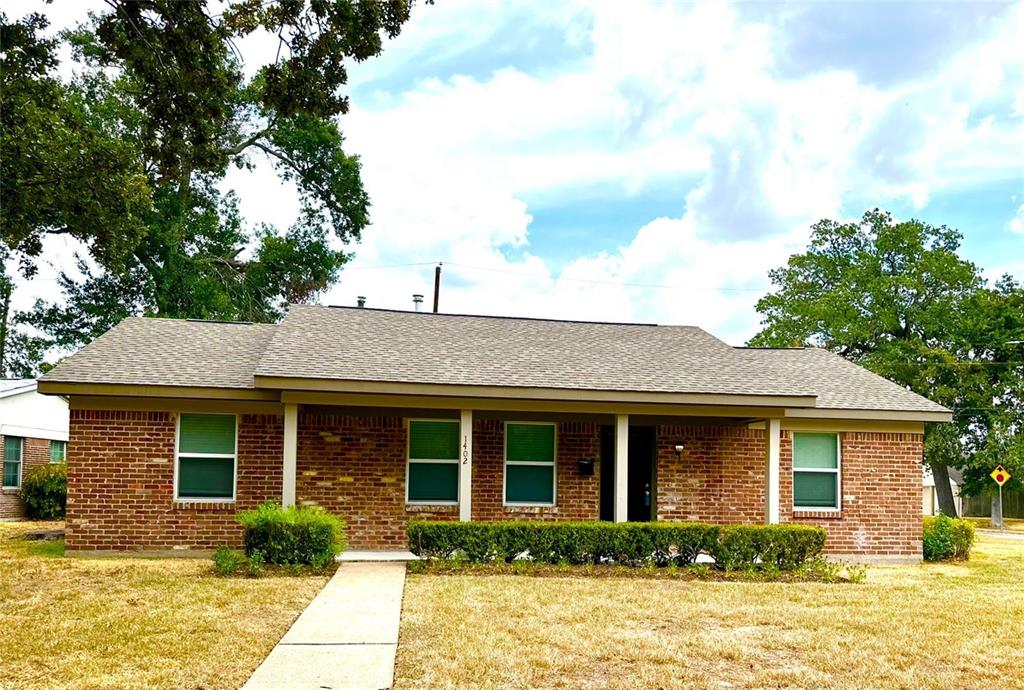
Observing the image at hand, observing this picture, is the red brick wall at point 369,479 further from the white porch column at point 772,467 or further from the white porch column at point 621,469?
the white porch column at point 772,467

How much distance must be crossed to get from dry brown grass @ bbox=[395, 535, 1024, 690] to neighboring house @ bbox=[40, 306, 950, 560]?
126 inches

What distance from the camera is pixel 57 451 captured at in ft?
87.2

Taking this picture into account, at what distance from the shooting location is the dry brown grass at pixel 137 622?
715cm

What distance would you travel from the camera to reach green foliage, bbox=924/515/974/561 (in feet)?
55.9

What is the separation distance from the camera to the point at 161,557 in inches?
583

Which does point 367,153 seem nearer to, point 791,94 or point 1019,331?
point 791,94

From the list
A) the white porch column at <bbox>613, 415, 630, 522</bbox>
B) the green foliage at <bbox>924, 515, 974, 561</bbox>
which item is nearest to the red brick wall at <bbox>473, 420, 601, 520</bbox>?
the white porch column at <bbox>613, 415, 630, 522</bbox>

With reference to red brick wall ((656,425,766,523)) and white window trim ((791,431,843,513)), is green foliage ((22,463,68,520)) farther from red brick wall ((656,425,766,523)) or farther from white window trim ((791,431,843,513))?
white window trim ((791,431,843,513))

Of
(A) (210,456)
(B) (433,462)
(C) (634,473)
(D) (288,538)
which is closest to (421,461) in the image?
(B) (433,462)

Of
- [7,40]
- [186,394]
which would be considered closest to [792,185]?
[186,394]

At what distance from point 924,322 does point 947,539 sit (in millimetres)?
23969

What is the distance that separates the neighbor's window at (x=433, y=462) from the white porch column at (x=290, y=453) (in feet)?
7.76

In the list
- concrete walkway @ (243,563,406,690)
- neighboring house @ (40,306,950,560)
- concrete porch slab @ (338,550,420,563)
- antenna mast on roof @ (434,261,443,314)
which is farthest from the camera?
antenna mast on roof @ (434,261,443,314)

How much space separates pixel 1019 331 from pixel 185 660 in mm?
36246
